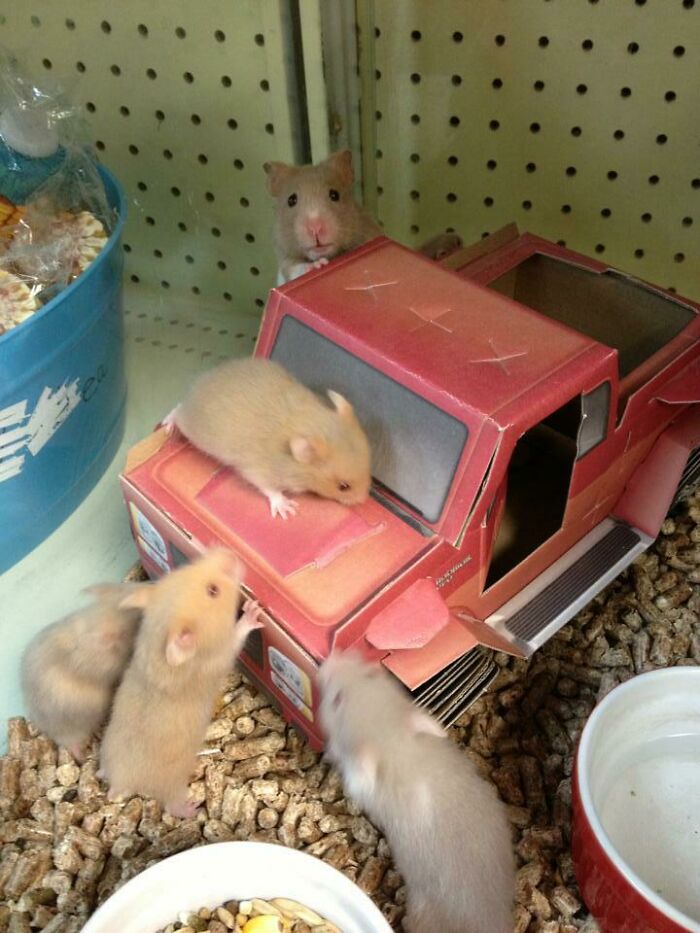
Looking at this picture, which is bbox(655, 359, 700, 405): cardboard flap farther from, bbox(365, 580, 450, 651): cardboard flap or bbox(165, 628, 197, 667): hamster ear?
bbox(165, 628, 197, 667): hamster ear

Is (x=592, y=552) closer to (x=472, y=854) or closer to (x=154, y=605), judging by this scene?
(x=472, y=854)

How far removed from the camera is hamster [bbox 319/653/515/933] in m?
1.15

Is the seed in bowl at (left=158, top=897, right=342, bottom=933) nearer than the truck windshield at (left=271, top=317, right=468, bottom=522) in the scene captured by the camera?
Yes

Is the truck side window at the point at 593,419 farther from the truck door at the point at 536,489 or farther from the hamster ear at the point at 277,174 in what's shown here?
the hamster ear at the point at 277,174

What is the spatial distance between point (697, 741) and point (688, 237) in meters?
1.13

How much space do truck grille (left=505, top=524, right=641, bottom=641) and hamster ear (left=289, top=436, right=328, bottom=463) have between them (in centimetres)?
44

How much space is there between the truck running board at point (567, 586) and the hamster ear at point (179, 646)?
51 cm

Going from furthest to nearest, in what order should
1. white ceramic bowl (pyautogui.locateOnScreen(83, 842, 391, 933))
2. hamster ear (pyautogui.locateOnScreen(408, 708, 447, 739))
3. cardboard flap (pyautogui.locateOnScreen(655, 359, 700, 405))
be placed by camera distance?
cardboard flap (pyautogui.locateOnScreen(655, 359, 700, 405))
hamster ear (pyautogui.locateOnScreen(408, 708, 447, 739))
white ceramic bowl (pyautogui.locateOnScreen(83, 842, 391, 933))

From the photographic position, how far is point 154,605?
1337 millimetres

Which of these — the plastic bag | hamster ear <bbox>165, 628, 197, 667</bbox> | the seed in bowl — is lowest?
the seed in bowl

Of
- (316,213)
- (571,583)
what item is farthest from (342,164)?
(571,583)

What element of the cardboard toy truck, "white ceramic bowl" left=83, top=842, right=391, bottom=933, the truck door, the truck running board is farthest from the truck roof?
"white ceramic bowl" left=83, top=842, right=391, bottom=933

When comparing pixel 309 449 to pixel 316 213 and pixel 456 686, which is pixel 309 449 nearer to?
pixel 456 686

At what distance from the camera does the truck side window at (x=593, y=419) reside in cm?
138
